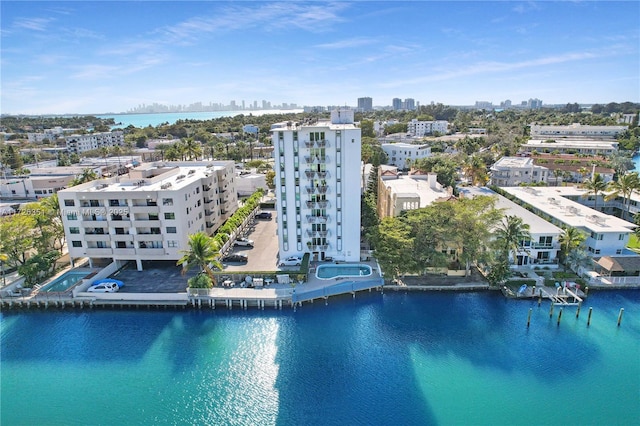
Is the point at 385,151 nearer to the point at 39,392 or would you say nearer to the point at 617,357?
the point at 617,357

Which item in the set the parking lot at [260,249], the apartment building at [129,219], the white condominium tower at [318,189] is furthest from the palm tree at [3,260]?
the white condominium tower at [318,189]

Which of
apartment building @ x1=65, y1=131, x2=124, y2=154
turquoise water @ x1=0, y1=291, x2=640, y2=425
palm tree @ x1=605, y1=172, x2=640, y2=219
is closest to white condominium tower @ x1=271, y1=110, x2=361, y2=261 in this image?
turquoise water @ x1=0, y1=291, x2=640, y2=425

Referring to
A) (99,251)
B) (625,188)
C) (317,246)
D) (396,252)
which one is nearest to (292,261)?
(317,246)

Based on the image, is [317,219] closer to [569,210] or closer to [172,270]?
[172,270]

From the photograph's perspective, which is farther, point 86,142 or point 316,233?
point 86,142

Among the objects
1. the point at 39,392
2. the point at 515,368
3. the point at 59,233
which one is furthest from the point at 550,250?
the point at 59,233

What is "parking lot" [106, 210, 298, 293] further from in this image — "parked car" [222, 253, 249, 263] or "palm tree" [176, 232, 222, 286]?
"palm tree" [176, 232, 222, 286]
